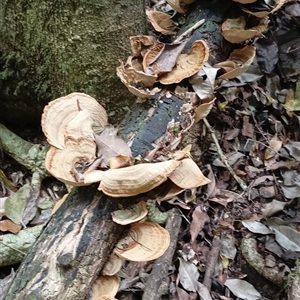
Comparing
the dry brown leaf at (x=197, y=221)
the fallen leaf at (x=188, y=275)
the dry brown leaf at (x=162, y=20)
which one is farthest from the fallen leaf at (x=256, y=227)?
the dry brown leaf at (x=162, y=20)

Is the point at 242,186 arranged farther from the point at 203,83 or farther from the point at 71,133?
the point at 71,133

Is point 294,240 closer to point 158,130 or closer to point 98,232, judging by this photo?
point 158,130

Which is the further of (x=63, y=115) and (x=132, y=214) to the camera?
(x=63, y=115)

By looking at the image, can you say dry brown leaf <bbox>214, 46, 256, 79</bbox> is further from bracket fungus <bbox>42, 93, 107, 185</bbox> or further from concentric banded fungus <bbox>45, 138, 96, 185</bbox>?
Answer: concentric banded fungus <bbox>45, 138, 96, 185</bbox>

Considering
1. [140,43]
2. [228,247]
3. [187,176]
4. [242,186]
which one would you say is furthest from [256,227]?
[140,43]

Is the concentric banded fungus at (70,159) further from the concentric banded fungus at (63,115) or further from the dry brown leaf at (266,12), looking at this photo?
the dry brown leaf at (266,12)
